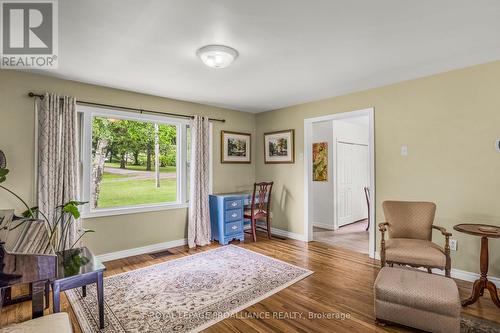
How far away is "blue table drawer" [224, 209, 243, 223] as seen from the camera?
4.43 meters

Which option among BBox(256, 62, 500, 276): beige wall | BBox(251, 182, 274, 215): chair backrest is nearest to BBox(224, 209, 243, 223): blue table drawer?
BBox(251, 182, 274, 215): chair backrest

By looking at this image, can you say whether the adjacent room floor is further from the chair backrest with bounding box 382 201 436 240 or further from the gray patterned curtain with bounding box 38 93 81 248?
the gray patterned curtain with bounding box 38 93 81 248

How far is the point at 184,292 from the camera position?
271 cm

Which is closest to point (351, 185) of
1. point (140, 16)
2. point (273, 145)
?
point (273, 145)

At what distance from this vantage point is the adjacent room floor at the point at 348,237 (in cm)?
432

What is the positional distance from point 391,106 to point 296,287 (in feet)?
8.54

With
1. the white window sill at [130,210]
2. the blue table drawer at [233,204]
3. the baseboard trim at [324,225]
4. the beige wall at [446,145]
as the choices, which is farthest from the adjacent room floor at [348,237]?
the white window sill at [130,210]

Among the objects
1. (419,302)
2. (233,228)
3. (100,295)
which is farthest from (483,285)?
(100,295)

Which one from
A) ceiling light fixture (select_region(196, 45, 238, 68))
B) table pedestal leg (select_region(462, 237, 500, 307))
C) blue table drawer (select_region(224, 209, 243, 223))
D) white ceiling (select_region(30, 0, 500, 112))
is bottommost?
table pedestal leg (select_region(462, 237, 500, 307))

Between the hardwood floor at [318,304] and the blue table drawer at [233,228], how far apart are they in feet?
3.39

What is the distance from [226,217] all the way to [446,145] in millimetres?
3172

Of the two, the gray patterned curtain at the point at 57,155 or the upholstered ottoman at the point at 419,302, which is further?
the gray patterned curtain at the point at 57,155

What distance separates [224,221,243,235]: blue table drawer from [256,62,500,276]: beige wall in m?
2.16

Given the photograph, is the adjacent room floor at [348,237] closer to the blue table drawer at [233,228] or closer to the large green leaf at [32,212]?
the blue table drawer at [233,228]
